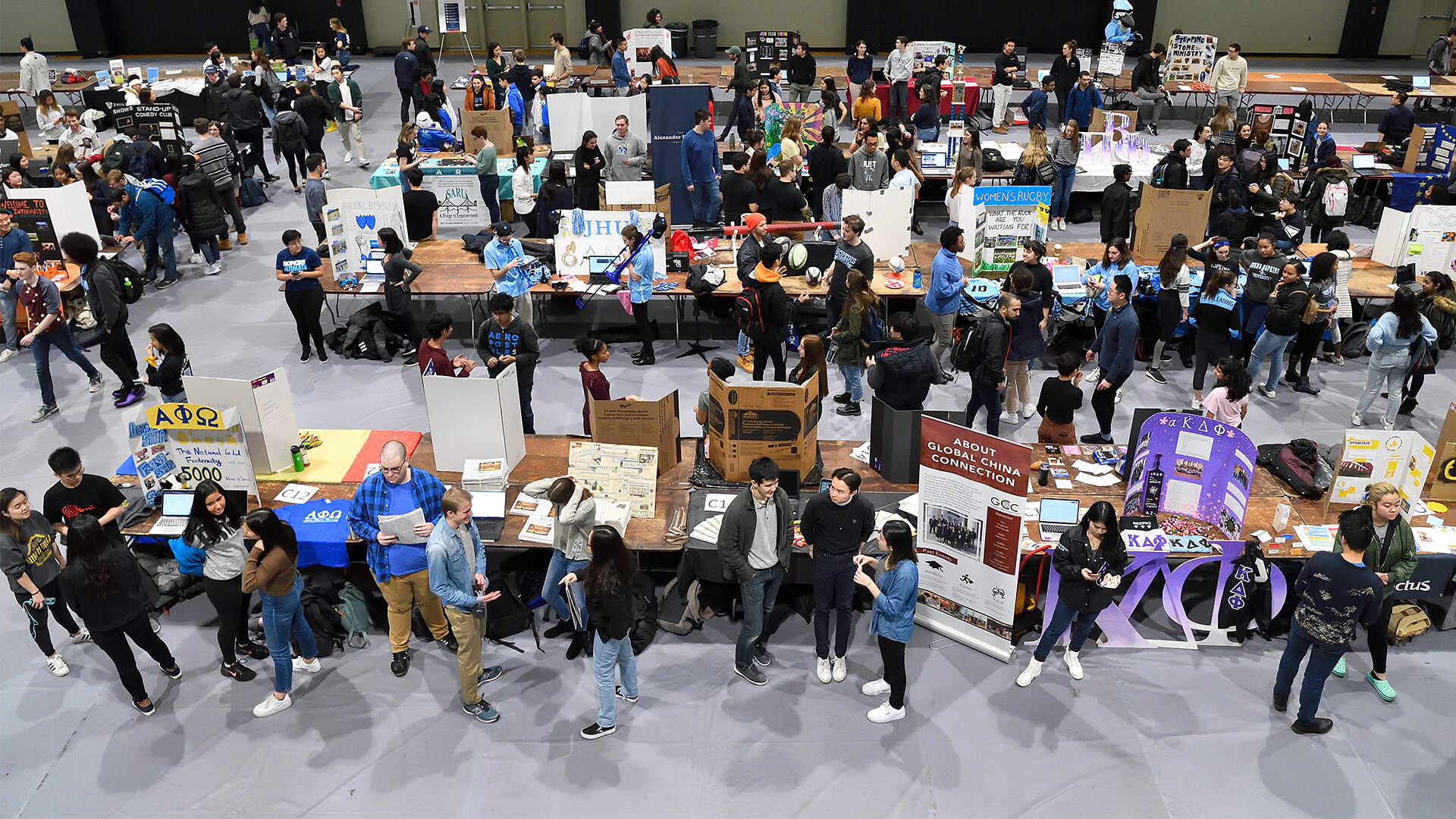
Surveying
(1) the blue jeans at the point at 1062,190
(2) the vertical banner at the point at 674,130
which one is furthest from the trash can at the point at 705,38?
(1) the blue jeans at the point at 1062,190

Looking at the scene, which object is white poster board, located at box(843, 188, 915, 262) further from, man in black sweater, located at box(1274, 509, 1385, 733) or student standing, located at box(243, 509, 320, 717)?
student standing, located at box(243, 509, 320, 717)

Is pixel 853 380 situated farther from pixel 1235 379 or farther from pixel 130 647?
pixel 130 647

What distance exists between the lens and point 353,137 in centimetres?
1786

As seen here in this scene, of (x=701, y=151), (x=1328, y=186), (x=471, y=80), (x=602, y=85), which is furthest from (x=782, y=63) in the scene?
(x=1328, y=186)

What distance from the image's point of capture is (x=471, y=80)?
56.7 feet

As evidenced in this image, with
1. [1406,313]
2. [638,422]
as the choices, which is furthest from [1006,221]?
[638,422]

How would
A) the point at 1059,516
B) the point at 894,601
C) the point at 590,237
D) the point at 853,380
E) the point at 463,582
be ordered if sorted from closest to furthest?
1. the point at 894,601
2. the point at 463,582
3. the point at 1059,516
4. the point at 853,380
5. the point at 590,237

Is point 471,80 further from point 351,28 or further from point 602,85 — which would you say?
point 351,28

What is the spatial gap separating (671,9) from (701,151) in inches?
544

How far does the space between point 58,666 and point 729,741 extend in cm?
439

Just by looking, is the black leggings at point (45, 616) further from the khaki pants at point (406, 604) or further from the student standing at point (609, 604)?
the student standing at point (609, 604)

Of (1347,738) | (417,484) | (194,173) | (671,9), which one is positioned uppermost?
(671,9)

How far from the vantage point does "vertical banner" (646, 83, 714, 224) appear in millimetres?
14125

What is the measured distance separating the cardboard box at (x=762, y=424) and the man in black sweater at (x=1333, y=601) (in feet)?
10.5
